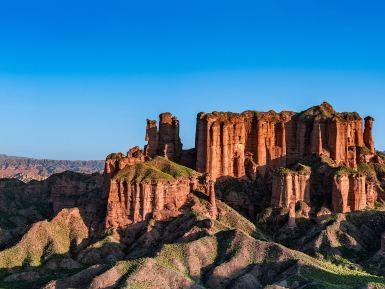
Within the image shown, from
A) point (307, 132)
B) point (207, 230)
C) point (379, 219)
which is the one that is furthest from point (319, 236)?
point (307, 132)

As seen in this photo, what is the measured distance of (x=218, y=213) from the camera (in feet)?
497

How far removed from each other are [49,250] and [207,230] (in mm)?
33262

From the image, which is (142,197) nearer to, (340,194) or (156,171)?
(156,171)

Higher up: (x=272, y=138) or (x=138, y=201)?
(x=272, y=138)

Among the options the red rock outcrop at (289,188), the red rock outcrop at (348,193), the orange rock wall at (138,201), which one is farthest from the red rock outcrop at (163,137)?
the red rock outcrop at (348,193)

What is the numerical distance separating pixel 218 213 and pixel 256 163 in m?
25.4

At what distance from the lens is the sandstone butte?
14775cm

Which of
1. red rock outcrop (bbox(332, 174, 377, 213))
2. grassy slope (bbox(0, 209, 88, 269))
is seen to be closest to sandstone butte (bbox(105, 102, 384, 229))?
red rock outcrop (bbox(332, 174, 377, 213))

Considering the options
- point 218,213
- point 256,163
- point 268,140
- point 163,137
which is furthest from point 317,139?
point 163,137

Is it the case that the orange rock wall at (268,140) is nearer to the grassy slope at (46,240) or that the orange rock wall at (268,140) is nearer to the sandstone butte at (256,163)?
the sandstone butte at (256,163)

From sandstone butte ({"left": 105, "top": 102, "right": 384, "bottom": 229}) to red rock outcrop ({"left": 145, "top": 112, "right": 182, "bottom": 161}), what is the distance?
246mm

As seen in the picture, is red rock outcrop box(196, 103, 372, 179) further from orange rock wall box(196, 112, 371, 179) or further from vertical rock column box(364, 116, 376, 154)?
vertical rock column box(364, 116, 376, 154)

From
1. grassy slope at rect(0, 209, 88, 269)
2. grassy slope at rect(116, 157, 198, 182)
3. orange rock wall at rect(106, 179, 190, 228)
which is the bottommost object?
grassy slope at rect(0, 209, 88, 269)

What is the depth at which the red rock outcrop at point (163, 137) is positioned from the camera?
174000 millimetres
